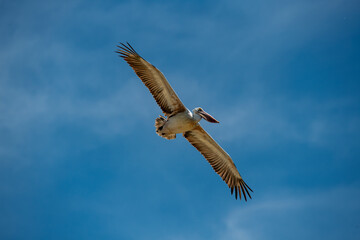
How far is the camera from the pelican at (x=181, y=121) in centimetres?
1135

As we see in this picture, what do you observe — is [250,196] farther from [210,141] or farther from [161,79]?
[161,79]

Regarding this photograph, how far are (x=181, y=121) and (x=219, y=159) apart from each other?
217 centimetres

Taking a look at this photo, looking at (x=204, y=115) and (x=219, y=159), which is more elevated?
(x=204, y=115)

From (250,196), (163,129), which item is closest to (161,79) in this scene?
(163,129)

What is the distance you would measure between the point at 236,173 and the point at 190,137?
199 cm

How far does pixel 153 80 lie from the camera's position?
1141 cm

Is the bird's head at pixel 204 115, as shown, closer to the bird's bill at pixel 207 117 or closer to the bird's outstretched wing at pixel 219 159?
the bird's bill at pixel 207 117

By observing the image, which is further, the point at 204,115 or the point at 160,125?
the point at 204,115

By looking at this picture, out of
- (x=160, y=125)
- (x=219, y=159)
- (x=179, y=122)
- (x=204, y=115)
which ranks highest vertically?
(x=204, y=115)

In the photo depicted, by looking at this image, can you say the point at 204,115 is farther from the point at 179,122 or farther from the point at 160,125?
the point at 160,125

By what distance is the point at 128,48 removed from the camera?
37.2ft

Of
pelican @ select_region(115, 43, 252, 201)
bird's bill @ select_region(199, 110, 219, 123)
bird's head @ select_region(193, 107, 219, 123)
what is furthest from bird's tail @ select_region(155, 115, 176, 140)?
bird's bill @ select_region(199, 110, 219, 123)

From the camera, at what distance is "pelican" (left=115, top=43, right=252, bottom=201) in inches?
447

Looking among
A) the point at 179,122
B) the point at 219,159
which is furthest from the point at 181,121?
the point at 219,159
